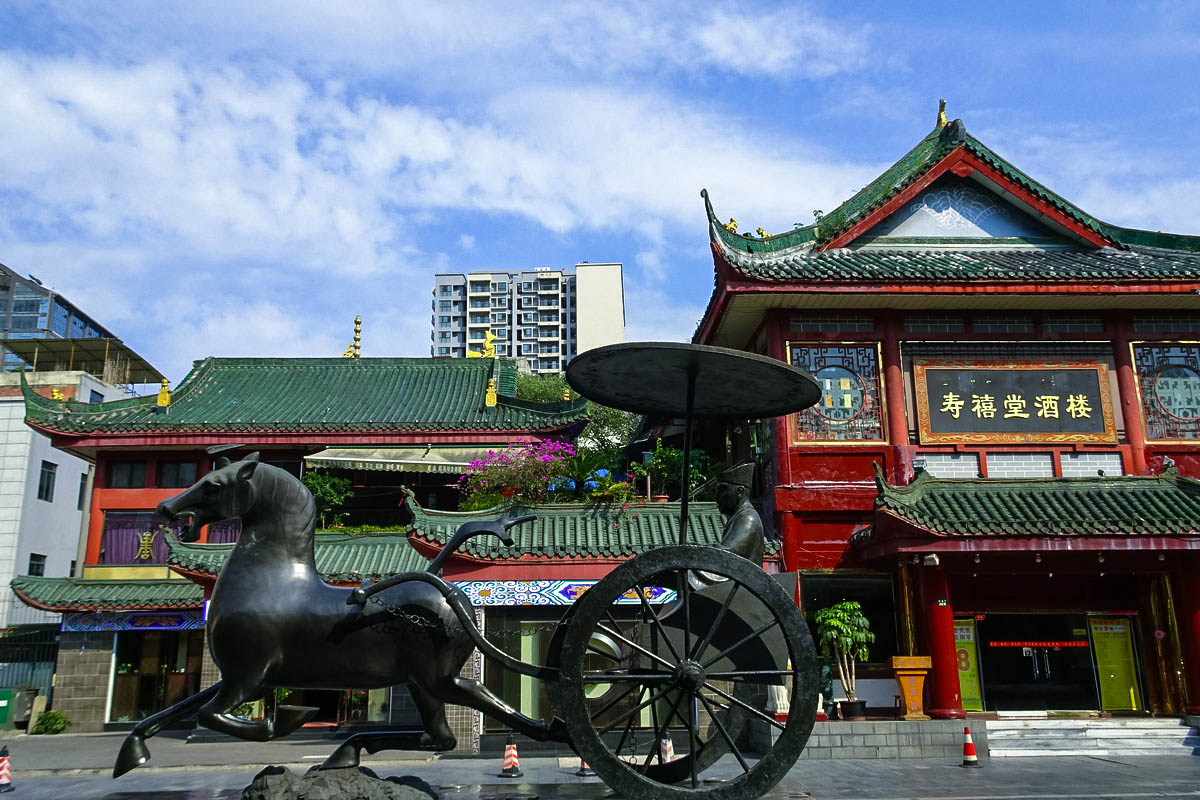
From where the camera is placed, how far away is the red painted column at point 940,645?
1516 centimetres

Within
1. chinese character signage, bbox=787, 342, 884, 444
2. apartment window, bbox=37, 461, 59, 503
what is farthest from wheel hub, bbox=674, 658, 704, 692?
apartment window, bbox=37, 461, 59, 503

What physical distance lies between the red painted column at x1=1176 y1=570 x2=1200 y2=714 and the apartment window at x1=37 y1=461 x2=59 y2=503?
34974mm

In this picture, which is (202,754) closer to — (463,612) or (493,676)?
(493,676)

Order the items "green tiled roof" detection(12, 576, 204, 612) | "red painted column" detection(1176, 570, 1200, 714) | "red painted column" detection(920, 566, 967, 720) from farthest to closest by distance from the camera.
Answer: "green tiled roof" detection(12, 576, 204, 612) → "red painted column" detection(1176, 570, 1200, 714) → "red painted column" detection(920, 566, 967, 720)

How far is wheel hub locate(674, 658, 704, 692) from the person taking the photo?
5.81m

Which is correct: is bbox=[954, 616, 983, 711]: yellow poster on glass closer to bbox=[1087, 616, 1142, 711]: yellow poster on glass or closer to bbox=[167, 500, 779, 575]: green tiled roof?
bbox=[1087, 616, 1142, 711]: yellow poster on glass

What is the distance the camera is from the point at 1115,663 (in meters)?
16.8

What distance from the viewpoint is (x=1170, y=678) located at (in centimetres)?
1633

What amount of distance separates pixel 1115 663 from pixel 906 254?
28.9 feet

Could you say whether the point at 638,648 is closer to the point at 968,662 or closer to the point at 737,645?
the point at 737,645

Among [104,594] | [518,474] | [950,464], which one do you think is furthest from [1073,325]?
[104,594]

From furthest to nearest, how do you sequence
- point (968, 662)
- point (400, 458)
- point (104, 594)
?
point (400, 458) < point (104, 594) < point (968, 662)

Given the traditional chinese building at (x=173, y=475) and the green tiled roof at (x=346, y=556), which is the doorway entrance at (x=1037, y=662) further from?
the traditional chinese building at (x=173, y=475)

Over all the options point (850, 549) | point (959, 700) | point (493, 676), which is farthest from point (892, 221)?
point (493, 676)
